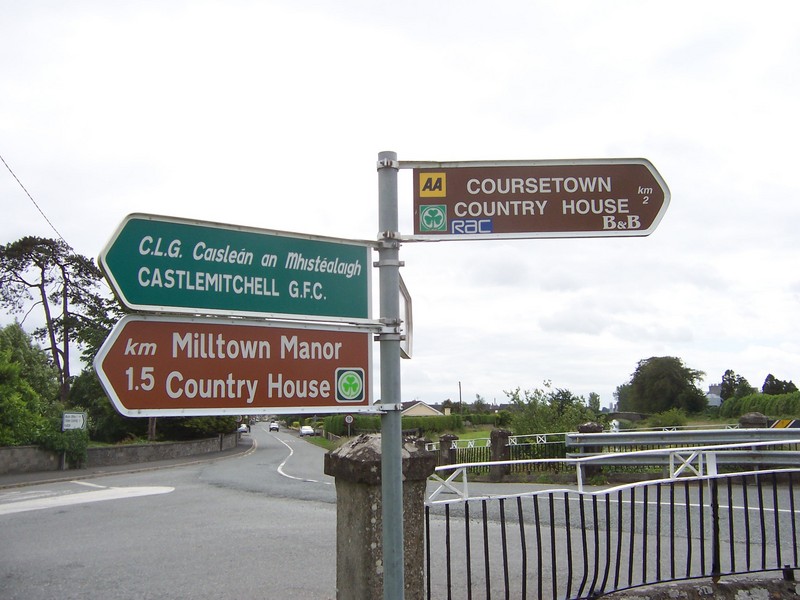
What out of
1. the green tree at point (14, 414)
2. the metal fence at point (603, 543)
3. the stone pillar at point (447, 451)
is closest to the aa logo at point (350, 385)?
the metal fence at point (603, 543)

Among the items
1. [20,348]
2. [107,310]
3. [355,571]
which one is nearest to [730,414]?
[107,310]

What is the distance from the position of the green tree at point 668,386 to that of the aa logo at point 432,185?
72.9 metres

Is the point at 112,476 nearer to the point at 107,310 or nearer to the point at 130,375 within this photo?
the point at 107,310

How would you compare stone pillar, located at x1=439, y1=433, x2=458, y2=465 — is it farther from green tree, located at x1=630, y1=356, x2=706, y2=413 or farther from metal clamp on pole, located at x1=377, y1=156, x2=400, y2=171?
green tree, located at x1=630, y1=356, x2=706, y2=413

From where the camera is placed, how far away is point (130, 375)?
88.2 inches

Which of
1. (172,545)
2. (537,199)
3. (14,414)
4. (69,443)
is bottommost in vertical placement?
(69,443)

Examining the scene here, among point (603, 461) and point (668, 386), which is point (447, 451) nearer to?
point (603, 461)

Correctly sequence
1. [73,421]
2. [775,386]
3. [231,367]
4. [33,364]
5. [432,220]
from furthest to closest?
[775,386]
[33,364]
[73,421]
[432,220]
[231,367]

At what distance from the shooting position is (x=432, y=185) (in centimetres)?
270

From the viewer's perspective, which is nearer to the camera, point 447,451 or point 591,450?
point 591,450

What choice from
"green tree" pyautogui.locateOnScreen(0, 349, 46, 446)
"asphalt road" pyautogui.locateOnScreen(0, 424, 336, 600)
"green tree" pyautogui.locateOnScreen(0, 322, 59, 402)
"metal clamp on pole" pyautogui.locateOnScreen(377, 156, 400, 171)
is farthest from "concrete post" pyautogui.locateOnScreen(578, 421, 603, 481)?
"green tree" pyautogui.locateOnScreen(0, 322, 59, 402)

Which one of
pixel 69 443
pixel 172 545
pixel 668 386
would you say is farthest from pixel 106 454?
pixel 668 386

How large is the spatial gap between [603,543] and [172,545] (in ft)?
17.9

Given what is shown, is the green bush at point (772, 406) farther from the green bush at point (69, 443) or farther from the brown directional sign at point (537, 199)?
the brown directional sign at point (537, 199)
